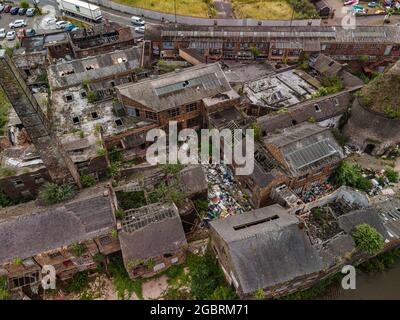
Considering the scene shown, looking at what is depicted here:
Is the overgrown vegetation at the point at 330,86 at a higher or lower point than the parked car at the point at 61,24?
lower

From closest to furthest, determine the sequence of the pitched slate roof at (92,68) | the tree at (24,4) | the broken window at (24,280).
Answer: the broken window at (24,280)
the pitched slate roof at (92,68)
the tree at (24,4)

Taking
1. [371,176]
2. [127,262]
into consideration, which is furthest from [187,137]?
[371,176]

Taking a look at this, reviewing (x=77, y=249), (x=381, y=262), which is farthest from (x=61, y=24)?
(x=381, y=262)

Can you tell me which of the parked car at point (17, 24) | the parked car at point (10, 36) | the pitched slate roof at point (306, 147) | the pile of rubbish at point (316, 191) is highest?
the parked car at point (17, 24)

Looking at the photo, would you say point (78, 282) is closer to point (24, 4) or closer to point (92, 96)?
point (92, 96)

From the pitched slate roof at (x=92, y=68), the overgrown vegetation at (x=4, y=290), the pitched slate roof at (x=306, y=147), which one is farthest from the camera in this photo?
the pitched slate roof at (x=92, y=68)

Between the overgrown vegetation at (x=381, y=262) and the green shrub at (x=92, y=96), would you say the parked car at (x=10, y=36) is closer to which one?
the green shrub at (x=92, y=96)

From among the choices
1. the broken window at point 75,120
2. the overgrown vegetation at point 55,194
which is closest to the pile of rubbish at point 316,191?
the overgrown vegetation at point 55,194
